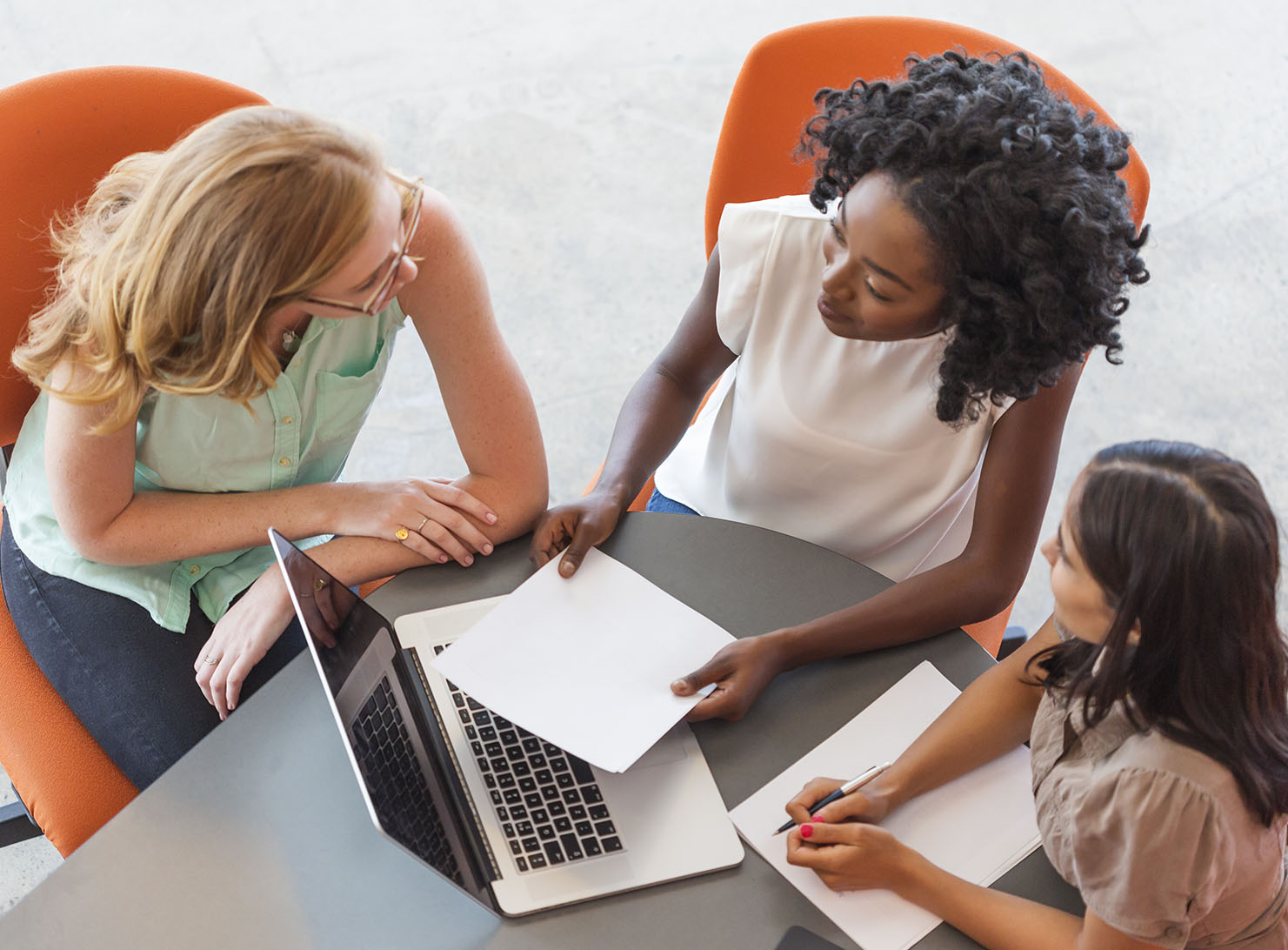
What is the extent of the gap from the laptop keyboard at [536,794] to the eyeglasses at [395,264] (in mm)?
413

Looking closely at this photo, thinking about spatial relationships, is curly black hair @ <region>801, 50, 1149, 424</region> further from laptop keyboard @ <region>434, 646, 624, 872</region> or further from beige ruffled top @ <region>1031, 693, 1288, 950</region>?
laptop keyboard @ <region>434, 646, 624, 872</region>

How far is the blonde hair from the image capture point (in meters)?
1.09

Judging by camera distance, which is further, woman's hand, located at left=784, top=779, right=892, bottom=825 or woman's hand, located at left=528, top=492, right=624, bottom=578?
woman's hand, located at left=528, top=492, right=624, bottom=578

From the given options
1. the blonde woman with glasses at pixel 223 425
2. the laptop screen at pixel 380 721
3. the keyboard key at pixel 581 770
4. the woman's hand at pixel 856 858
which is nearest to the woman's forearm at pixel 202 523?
the blonde woman with glasses at pixel 223 425

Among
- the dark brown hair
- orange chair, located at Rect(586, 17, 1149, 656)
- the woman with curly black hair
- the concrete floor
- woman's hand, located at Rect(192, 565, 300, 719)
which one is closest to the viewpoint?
the dark brown hair

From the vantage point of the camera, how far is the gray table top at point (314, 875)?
3.45 ft

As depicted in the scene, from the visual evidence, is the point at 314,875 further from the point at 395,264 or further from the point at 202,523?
the point at 395,264

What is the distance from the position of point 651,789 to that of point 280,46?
108 inches

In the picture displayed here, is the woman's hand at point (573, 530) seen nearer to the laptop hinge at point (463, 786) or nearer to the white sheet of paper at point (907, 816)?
the laptop hinge at point (463, 786)

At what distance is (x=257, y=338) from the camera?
1.15 m

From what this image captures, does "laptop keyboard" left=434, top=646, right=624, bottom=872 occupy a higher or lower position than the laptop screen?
lower

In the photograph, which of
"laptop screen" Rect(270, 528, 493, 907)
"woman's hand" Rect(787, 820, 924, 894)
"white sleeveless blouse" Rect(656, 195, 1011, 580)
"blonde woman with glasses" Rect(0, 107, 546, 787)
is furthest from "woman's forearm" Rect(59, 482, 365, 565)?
"woman's hand" Rect(787, 820, 924, 894)

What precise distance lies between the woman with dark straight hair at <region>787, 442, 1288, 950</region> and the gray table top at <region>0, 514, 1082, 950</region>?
0.21ft

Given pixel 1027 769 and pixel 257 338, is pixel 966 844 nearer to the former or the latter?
pixel 1027 769
